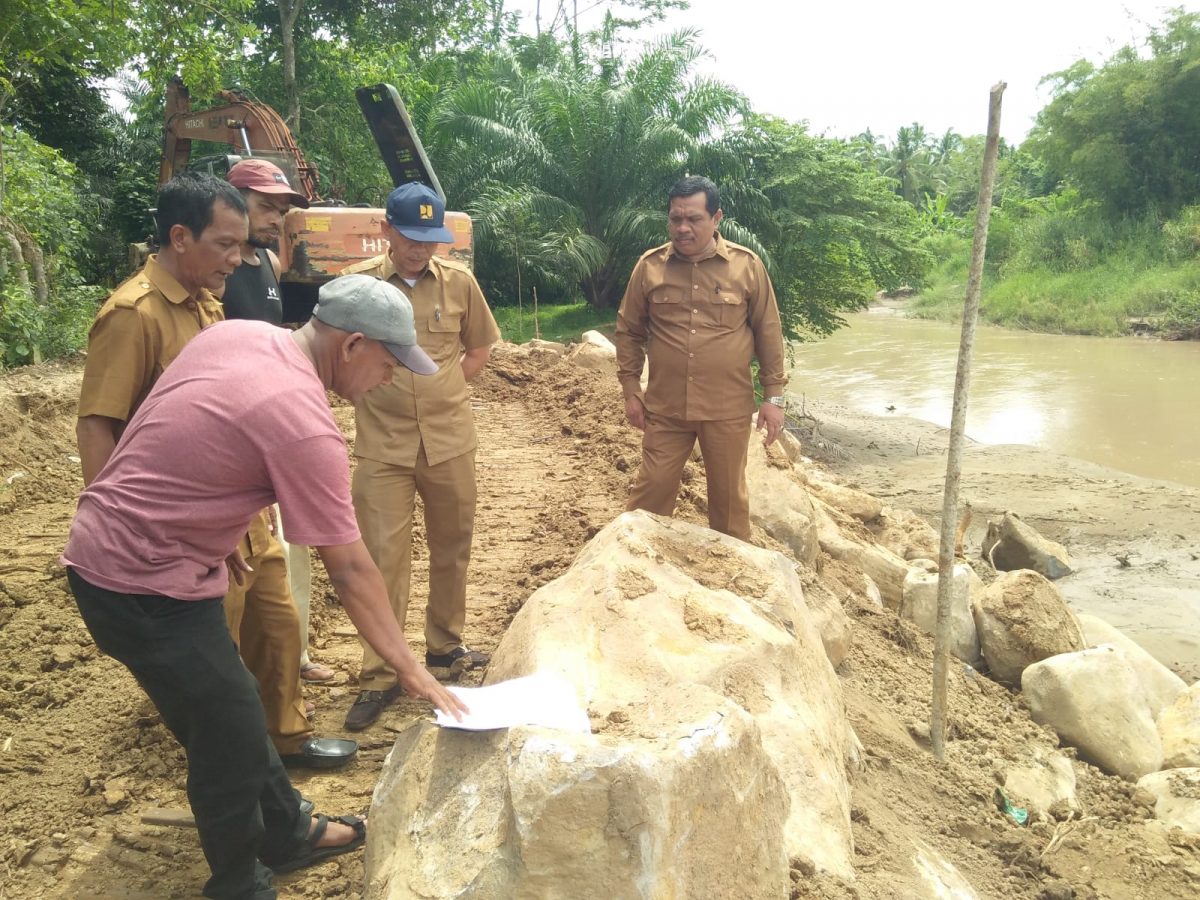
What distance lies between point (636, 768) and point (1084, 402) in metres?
16.4

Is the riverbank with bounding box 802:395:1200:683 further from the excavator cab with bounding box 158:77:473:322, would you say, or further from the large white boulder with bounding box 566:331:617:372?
the excavator cab with bounding box 158:77:473:322

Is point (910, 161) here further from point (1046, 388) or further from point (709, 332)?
point (709, 332)

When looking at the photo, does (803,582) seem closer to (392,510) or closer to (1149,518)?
(392,510)

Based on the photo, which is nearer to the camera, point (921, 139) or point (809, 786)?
point (809, 786)

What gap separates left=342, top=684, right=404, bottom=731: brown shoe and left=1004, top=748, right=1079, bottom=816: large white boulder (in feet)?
7.40

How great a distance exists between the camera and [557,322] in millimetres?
16703

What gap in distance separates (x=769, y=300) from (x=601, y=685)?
225 centimetres

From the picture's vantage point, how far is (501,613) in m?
4.21

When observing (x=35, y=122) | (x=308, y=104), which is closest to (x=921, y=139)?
(x=308, y=104)

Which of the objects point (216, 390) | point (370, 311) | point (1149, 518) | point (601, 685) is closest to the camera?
point (216, 390)

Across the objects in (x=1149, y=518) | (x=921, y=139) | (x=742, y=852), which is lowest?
(x=1149, y=518)

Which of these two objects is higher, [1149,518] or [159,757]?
[159,757]

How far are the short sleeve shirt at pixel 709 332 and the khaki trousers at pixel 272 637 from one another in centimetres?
186

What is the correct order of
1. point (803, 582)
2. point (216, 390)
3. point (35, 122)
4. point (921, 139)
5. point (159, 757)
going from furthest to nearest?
point (921, 139) → point (35, 122) → point (803, 582) → point (159, 757) → point (216, 390)
